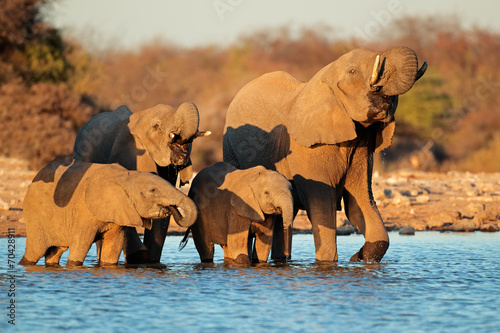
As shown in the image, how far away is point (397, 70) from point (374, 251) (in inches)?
84.5

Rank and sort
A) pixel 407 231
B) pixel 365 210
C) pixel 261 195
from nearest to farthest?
pixel 261 195, pixel 365 210, pixel 407 231

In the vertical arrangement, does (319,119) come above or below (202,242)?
above

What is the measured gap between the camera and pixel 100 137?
10.1 m

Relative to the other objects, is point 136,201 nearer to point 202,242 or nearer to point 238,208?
point 238,208

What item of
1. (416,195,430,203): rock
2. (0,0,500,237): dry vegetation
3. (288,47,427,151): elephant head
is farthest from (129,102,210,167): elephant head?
(416,195,430,203): rock

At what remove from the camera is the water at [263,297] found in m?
6.87

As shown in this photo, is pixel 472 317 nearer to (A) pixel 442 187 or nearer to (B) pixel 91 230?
(B) pixel 91 230

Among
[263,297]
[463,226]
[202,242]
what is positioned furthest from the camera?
[463,226]

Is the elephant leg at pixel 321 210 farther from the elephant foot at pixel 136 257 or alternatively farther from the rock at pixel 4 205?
the rock at pixel 4 205

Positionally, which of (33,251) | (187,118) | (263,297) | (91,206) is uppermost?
(187,118)

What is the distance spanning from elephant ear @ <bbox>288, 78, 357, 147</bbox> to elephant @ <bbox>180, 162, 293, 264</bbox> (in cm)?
61

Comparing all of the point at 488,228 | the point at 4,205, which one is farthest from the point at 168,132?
the point at 488,228

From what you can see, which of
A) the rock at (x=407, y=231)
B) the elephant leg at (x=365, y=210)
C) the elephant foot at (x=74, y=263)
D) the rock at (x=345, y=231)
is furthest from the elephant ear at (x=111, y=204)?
the rock at (x=407, y=231)

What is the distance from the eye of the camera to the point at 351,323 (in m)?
6.88
